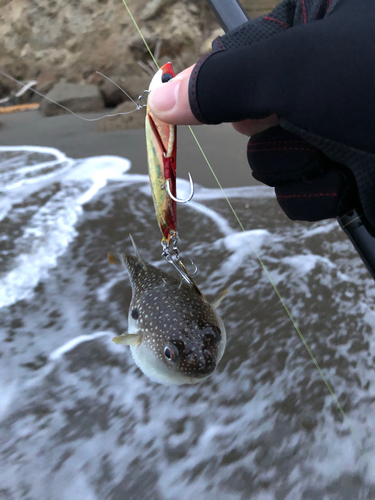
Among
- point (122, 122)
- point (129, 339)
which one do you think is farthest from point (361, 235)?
point (122, 122)

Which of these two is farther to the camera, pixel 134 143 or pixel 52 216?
pixel 134 143

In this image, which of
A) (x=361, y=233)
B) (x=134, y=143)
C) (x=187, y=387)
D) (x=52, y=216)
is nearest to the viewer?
(x=361, y=233)

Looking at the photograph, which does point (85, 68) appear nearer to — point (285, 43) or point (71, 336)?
point (71, 336)

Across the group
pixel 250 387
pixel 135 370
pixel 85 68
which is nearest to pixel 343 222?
pixel 250 387

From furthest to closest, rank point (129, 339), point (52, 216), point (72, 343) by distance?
point (52, 216), point (72, 343), point (129, 339)

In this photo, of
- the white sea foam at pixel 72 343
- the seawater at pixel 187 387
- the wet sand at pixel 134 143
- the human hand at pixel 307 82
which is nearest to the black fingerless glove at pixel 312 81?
the human hand at pixel 307 82

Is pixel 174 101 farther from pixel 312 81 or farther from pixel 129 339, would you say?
pixel 129 339
